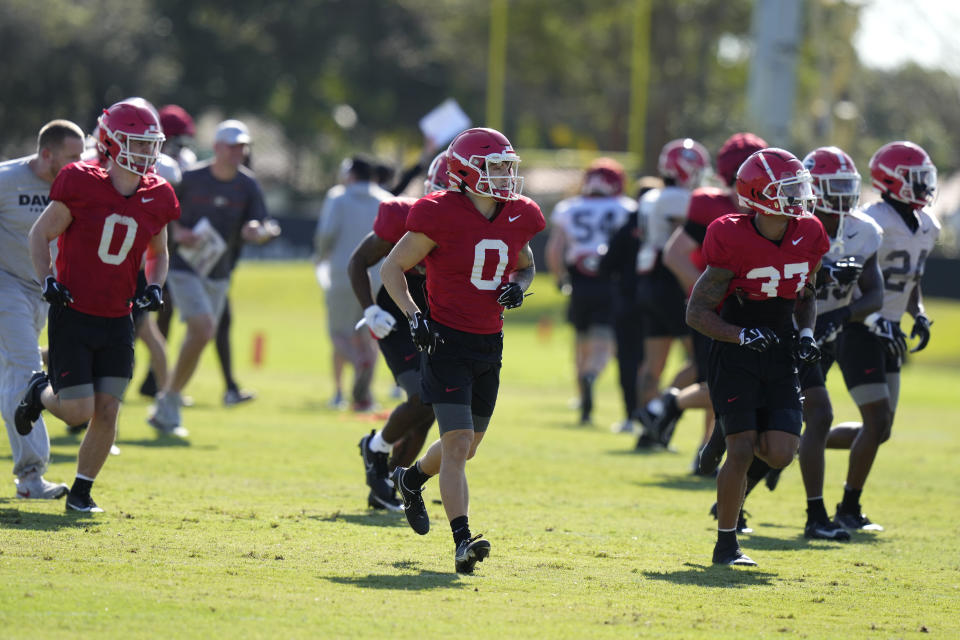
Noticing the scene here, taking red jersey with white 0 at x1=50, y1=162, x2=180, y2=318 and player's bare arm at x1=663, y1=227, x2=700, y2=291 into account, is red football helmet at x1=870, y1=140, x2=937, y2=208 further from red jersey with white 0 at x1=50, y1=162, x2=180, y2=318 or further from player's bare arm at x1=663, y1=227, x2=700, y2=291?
red jersey with white 0 at x1=50, y1=162, x2=180, y2=318

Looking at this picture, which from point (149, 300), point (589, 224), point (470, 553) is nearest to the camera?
point (470, 553)

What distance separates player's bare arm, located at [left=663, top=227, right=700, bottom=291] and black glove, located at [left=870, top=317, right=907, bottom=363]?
6.21 feet

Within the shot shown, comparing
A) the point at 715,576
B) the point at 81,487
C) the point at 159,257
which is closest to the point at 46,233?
the point at 159,257

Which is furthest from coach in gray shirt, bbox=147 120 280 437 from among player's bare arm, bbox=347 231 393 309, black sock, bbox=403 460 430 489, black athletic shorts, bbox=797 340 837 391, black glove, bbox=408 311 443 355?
black glove, bbox=408 311 443 355

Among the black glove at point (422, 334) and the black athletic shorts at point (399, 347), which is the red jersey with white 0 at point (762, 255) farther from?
the black athletic shorts at point (399, 347)

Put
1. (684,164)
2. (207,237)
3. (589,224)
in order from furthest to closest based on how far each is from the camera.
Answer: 1. (589,224)
2. (207,237)
3. (684,164)

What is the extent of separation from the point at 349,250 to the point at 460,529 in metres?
7.33

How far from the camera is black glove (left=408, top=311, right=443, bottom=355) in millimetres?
6801

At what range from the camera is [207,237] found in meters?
11.6

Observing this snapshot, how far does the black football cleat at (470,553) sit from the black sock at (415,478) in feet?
1.87

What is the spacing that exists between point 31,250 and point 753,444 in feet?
11.9

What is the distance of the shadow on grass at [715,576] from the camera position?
6.82 meters

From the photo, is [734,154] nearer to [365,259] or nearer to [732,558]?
[365,259]

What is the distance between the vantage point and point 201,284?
460 inches
